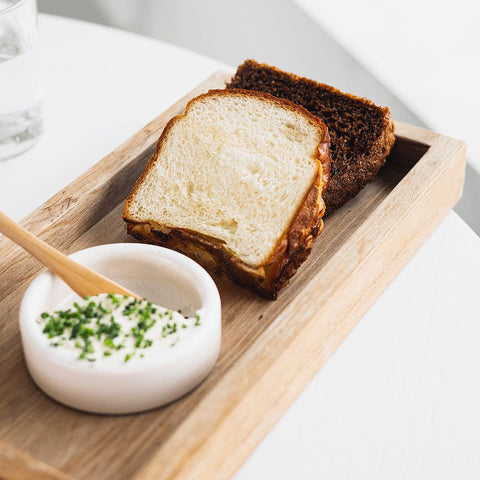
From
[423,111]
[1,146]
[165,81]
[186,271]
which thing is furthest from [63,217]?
[423,111]

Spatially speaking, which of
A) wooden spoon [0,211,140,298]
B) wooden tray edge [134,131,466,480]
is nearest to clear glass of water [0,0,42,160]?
wooden spoon [0,211,140,298]

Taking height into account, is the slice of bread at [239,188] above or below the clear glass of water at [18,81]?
above

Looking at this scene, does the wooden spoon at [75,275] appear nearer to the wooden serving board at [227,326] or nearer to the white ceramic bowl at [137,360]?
the white ceramic bowl at [137,360]

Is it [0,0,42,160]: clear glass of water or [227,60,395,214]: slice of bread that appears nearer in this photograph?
[227,60,395,214]: slice of bread

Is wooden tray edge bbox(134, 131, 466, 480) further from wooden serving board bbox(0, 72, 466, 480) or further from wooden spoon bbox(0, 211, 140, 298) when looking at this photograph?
wooden spoon bbox(0, 211, 140, 298)

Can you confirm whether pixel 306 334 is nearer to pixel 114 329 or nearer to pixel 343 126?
pixel 114 329

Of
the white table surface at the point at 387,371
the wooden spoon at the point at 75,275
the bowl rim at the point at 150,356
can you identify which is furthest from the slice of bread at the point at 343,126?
the wooden spoon at the point at 75,275

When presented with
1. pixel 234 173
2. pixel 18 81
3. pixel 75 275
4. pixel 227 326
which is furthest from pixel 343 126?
pixel 18 81
